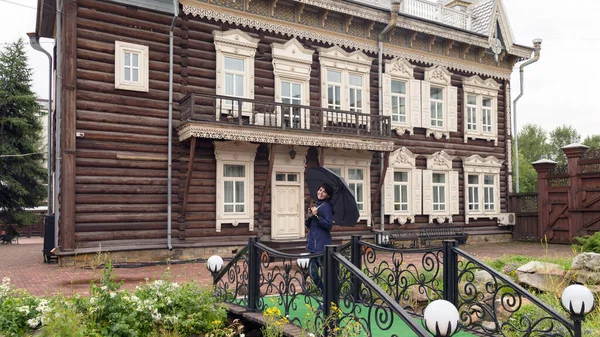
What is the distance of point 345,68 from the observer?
1705 centimetres

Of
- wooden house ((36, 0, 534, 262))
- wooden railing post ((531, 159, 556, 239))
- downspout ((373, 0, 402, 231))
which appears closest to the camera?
wooden house ((36, 0, 534, 262))

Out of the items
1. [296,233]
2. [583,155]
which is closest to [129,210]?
[296,233]

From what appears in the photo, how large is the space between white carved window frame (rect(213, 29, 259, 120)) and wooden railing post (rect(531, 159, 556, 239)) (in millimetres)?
11417

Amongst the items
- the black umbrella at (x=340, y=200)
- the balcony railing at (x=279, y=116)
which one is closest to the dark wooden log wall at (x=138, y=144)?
the balcony railing at (x=279, y=116)

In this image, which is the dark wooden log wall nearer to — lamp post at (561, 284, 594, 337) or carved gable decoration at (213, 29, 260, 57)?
carved gable decoration at (213, 29, 260, 57)

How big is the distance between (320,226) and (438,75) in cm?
1354

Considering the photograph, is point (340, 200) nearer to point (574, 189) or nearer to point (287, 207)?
point (287, 207)

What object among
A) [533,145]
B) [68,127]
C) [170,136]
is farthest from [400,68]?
[533,145]

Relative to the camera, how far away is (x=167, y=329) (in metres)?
5.98

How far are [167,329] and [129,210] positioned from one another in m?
7.95

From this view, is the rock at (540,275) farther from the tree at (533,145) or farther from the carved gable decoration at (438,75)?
the tree at (533,145)

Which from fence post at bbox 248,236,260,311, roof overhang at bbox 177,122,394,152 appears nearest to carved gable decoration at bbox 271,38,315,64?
roof overhang at bbox 177,122,394,152

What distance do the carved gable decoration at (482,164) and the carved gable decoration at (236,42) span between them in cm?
966

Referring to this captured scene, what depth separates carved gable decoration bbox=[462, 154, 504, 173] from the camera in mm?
20031
